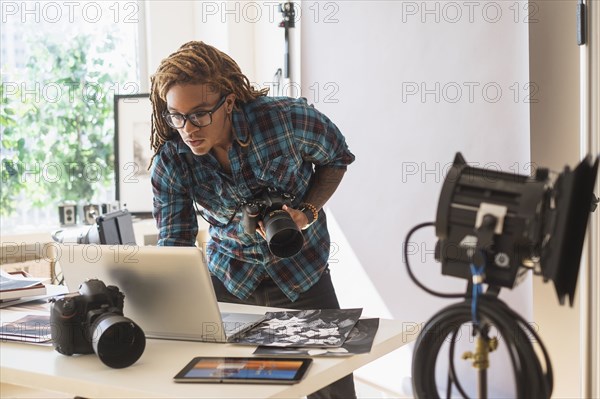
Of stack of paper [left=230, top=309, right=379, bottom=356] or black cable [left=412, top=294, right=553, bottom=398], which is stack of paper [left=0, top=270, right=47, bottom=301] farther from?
black cable [left=412, top=294, right=553, bottom=398]

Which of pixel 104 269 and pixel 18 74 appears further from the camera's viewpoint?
pixel 18 74

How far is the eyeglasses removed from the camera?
1.69 meters

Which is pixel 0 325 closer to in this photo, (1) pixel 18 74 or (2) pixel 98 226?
(2) pixel 98 226

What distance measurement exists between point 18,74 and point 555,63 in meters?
2.59

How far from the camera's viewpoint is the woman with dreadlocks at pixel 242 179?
1.81m

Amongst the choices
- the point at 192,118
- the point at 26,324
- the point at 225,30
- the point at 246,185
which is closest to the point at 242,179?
the point at 246,185

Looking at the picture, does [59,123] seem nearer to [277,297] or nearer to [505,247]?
[277,297]

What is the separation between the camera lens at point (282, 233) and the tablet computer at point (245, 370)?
283mm

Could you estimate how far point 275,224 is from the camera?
1530 mm

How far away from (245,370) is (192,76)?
2.44ft

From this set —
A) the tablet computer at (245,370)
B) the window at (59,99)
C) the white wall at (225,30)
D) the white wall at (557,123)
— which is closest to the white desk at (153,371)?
the tablet computer at (245,370)

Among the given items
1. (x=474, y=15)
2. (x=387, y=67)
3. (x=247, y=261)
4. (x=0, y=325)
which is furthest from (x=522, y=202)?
(x=387, y=67)

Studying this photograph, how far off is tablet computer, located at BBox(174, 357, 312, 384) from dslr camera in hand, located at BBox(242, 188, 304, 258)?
0.28m

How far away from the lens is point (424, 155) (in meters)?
2.80
